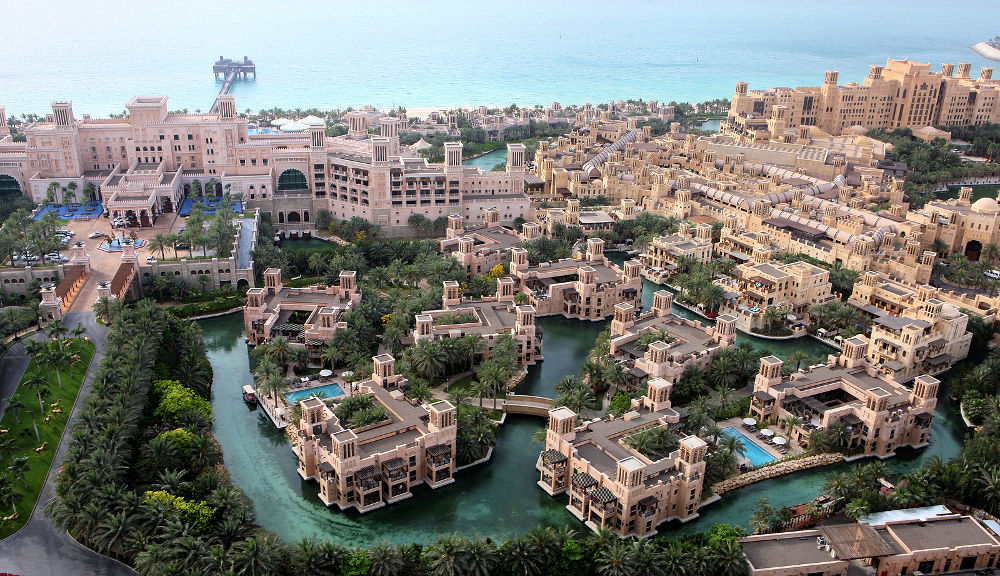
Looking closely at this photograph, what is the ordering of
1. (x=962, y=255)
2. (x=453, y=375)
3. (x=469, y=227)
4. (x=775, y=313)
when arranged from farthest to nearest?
(x=469, y=227), (x=962, y=255), (x=775, y=313), (x=453, y=375)

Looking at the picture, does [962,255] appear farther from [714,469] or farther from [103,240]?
[103,240]

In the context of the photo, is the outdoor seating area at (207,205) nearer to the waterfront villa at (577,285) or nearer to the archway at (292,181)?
the archway at (292,181)

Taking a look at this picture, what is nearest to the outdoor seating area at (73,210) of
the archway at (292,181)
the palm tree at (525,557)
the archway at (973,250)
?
the archway at (292,181)

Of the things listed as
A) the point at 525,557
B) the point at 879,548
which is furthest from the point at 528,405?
the point at 879,548

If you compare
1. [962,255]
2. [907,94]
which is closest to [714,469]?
[962,255]

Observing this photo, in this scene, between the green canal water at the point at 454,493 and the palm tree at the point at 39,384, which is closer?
the green canal water at the point at 454,493
